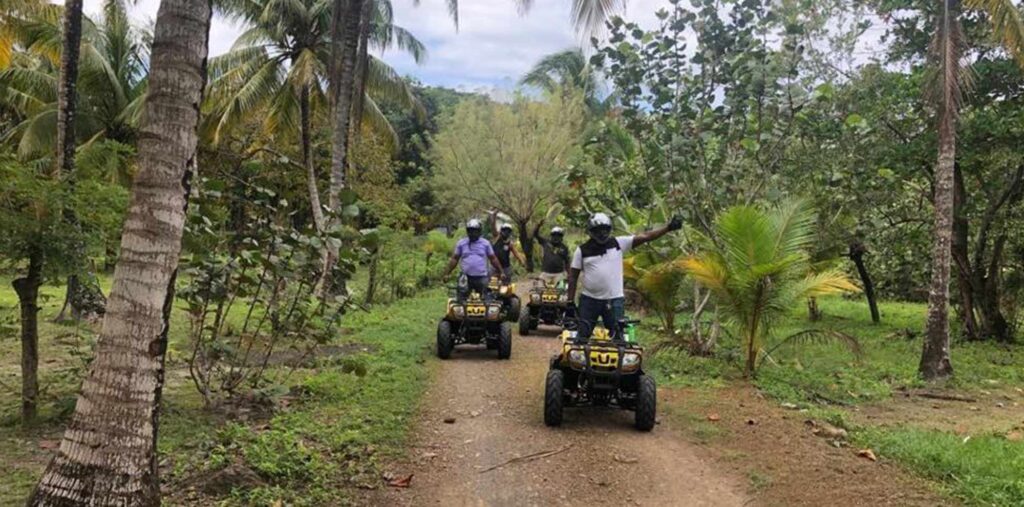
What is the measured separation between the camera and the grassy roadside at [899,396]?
5617 millimetres

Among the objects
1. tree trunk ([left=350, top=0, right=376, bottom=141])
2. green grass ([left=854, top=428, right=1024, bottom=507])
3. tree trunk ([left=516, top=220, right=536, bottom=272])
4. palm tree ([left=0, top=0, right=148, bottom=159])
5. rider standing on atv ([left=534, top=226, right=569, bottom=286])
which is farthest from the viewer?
tree trunk ([left=516, top=220, right=536, bottom=272])

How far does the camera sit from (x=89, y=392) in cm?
368

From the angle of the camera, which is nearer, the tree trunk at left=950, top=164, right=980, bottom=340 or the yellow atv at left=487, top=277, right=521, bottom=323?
the yellow atv at left=487, top=277, right=521, bottom=323

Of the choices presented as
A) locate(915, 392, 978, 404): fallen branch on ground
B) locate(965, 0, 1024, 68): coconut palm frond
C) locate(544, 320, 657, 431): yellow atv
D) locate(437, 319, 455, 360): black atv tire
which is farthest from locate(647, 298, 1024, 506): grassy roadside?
locate(965, 0, 1024, 68): coconut palm frond

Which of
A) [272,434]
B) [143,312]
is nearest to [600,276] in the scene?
[272,434]

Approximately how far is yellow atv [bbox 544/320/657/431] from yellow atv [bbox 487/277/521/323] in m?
5.35

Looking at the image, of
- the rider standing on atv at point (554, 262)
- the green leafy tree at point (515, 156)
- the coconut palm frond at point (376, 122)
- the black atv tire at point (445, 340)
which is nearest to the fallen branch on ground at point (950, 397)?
the black atv tire at point (445, 340)

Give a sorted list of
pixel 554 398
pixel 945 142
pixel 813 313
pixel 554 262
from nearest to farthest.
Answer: pixel 554 398, pixel 945 142, pixel 554 262, pixel 813 313

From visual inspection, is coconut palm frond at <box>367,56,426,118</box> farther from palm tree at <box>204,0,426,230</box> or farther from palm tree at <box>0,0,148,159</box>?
palm tree at <box>0,0,148,159</box>

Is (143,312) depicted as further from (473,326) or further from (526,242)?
(526,242)

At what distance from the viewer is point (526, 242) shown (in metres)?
29.0

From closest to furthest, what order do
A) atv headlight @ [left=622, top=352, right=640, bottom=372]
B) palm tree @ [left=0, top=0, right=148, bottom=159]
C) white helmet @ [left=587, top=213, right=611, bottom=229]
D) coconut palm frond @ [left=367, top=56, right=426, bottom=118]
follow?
atv headlight @ [left=622, top=352, right=640, bottom=372], white helmet @ [left=587, top=213, right=611, bottom=229], palm tree @ [left=0, top=0, right=148, bottom=159], coconut palm frond @ [left=367, top=56, right=426, bottom=118]

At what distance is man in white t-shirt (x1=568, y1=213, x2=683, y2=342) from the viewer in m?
7.20

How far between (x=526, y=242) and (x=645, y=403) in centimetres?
2237
